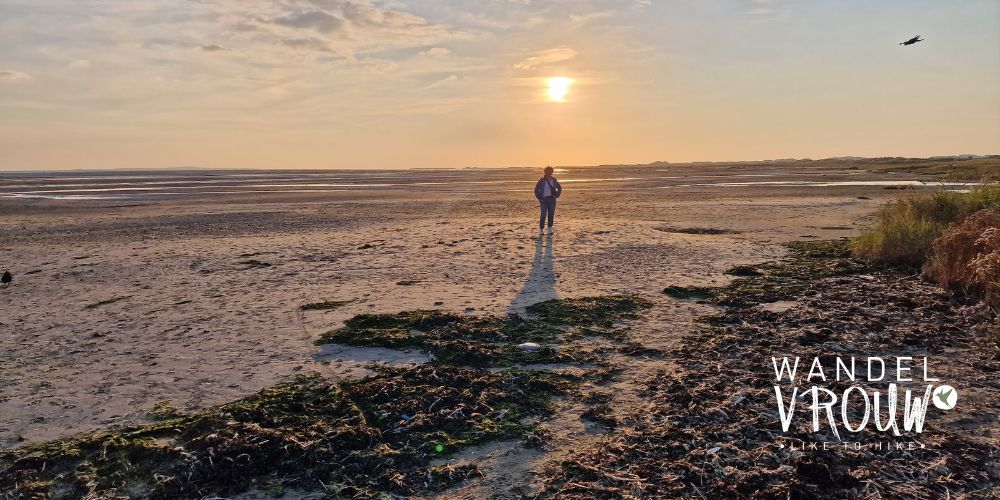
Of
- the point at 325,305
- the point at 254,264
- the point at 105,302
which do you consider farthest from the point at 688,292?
the point at 105,302

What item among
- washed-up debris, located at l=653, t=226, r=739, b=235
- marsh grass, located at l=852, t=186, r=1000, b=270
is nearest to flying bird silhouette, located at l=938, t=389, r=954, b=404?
Answer: marsh grass, located at l=852, t=186, r=1000, b=270

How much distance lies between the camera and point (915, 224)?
35.8 feet

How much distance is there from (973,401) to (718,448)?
238 cm

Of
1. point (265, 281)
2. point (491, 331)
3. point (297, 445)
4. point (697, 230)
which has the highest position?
point (697, 230)

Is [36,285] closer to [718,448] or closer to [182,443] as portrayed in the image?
[182,443]

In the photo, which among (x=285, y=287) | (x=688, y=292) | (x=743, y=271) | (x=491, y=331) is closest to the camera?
(x=491, y=331)

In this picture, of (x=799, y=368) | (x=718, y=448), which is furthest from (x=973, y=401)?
(x=718, y=448)

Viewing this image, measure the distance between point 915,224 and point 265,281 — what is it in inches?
448

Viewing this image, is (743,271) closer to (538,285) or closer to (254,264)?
(538,285)

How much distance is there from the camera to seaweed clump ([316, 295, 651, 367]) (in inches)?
257

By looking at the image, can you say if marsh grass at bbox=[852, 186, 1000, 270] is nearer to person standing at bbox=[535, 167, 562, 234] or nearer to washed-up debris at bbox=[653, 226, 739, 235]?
washed-up debris at bbox=[653, 226, 739, 235]

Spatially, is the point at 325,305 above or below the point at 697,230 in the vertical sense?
below

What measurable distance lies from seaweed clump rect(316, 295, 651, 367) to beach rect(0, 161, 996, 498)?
248mm

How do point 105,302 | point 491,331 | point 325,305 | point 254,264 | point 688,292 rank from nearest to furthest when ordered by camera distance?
point 491,331 → point 325,305 → point 105,302 → point 688,292 → point 254,264
